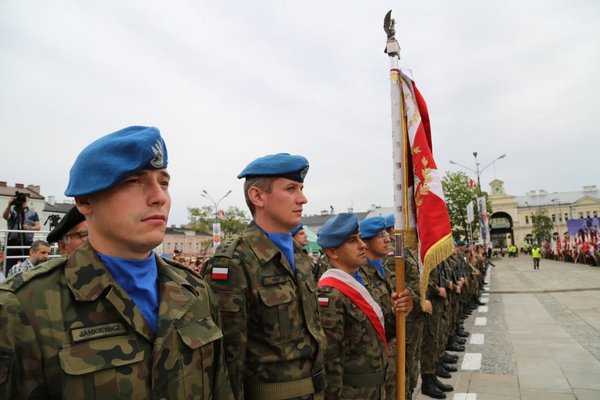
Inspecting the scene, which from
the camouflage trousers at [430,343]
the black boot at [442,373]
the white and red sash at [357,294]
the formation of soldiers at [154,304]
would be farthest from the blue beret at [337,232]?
the black boot at [442,373]

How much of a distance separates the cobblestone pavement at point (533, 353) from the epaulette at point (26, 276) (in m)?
5.21

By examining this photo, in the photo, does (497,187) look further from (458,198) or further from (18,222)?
(18,222)

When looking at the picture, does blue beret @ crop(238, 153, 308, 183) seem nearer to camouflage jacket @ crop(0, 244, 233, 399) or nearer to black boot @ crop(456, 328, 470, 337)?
camouflage jacket @ crop(0, 244, 233, 399)

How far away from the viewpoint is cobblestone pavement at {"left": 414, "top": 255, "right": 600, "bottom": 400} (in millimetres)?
5320

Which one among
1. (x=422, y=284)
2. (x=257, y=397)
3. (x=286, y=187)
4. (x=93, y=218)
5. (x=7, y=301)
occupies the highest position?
(x=286, y=187)

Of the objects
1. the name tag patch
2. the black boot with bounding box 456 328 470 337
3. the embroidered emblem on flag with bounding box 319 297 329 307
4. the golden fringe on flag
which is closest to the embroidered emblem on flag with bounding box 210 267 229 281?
the name tag patch

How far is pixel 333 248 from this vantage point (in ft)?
10.8

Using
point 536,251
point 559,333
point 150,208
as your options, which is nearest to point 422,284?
point 150,208

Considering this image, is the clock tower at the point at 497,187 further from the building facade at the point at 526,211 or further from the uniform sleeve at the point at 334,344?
the uniform sleeve at the point at 334,344

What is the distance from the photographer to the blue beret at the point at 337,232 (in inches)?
126

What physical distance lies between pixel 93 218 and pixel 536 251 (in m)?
32.9

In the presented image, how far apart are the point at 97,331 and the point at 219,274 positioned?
35.0 inches

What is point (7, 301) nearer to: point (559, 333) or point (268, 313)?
point (268, 313)

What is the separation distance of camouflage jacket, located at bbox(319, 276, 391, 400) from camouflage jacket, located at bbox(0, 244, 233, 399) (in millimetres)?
1461
